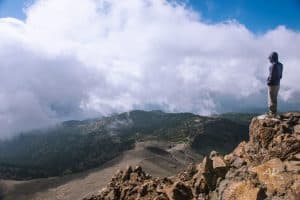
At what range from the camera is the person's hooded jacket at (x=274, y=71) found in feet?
135

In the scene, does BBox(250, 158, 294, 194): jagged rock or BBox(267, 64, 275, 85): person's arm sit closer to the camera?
BBox(250, 158, 294, 194): jagged rock

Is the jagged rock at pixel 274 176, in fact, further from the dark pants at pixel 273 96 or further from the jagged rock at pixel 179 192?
the dark pants at pixel 273 96

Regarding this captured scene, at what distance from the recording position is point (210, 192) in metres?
36.5

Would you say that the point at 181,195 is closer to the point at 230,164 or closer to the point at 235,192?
the point at 230,164

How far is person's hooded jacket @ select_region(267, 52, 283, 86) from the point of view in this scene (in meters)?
41.2

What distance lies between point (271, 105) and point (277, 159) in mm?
9707

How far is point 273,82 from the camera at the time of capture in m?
42.4

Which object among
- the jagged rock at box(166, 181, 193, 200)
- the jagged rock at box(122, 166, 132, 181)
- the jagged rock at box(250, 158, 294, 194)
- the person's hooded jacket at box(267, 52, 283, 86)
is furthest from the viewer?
the jagged rock at box(122, 166, 132, 181)

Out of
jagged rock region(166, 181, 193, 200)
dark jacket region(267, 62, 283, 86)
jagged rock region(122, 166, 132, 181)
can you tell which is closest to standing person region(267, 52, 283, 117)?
dark jacket region(267, 62, 283, 86)

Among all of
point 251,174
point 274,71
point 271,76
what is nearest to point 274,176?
point 251,174

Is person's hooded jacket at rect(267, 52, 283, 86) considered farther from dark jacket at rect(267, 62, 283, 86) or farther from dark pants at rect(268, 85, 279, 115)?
dark pants at rect(268, 85, 279, 115)

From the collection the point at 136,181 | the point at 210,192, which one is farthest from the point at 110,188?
the point at 210,192

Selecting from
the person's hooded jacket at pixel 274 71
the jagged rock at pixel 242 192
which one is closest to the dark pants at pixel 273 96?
the person's hooded jacket at pixel 274 71

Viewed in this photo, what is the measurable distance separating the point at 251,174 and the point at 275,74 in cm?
1250
